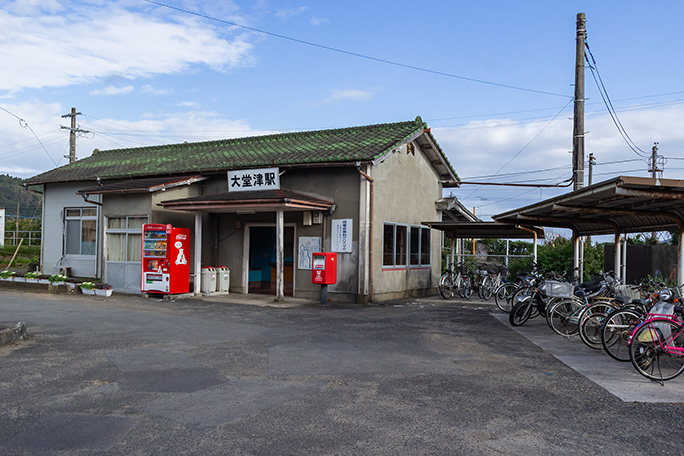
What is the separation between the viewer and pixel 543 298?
1040 centimetres

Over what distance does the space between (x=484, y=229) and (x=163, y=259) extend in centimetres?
907

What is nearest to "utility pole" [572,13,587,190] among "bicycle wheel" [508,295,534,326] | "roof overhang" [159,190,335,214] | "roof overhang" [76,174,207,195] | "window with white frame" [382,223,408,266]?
"window with white frame" [382,223,408,266]

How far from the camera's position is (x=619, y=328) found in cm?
742

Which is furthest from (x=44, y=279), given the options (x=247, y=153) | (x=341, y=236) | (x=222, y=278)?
(x=341, y=236)

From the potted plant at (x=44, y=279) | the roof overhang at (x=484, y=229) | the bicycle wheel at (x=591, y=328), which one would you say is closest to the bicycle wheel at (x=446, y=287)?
the roof overhang at (x=484, y=229)

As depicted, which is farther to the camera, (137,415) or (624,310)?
(624,310)

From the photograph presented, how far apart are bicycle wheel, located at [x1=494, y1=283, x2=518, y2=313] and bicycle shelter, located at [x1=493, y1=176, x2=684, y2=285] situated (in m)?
1.58

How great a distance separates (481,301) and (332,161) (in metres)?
6.01

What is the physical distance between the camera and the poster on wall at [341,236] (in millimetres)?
13875

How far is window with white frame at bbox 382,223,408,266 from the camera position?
14766 mm

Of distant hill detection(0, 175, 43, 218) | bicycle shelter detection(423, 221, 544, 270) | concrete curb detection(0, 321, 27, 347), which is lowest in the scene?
concrete curb detection(0, 321, 27, 347)

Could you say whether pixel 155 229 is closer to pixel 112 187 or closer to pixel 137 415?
pixel 112 187

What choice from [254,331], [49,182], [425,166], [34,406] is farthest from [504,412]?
[49,182]

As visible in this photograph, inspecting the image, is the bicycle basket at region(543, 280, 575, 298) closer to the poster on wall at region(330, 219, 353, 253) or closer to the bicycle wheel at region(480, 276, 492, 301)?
the poster on wall at region(330, 219, 353, 253)
